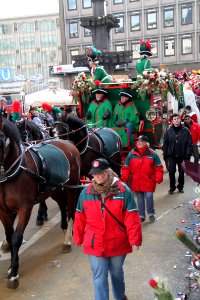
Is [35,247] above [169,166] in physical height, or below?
below

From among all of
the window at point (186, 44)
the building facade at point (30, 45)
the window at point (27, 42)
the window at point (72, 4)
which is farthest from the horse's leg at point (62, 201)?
the window at point (27, 42)

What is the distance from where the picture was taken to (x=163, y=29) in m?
43.1

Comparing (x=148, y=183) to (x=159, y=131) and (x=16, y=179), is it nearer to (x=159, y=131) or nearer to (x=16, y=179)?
(x=16, y=179)

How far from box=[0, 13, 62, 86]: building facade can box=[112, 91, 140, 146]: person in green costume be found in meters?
79.4

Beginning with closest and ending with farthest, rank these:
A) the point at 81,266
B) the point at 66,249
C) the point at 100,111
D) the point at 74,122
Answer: the point at 81,266 < the point at 66,249 < the point at 74,122 < the point at 100,111

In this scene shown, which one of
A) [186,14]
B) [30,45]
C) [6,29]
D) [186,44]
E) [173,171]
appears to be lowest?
[173,171]

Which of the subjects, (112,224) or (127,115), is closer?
(112,224)

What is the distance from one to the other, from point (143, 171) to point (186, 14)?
39690mm

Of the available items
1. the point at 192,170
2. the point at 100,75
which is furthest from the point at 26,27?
the point at 192,170

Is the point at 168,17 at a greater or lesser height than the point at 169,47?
greater

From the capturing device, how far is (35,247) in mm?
6246

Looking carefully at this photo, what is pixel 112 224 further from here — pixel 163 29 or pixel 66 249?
pixel 163 29

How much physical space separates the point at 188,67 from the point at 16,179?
133 ft

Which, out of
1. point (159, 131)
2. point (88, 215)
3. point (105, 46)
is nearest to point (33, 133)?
point (159, 131)
